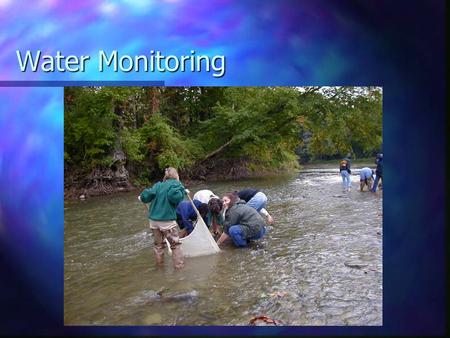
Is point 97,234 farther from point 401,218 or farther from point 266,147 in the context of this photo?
point 266,147

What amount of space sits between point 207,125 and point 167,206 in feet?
23.0

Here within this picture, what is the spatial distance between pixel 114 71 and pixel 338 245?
375 cm

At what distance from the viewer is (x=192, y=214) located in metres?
5.63

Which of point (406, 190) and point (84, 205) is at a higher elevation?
point (406, 190)

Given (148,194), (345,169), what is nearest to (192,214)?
(148,194)

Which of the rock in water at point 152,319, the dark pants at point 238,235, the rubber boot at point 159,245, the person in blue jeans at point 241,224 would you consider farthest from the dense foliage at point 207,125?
the rock in water at point 152,319

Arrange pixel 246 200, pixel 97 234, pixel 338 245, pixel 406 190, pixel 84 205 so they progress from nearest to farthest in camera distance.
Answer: pixel 406 190 < pixel 338 245 < pixel 246 200 < pixel 97 234 < pixel 84 205

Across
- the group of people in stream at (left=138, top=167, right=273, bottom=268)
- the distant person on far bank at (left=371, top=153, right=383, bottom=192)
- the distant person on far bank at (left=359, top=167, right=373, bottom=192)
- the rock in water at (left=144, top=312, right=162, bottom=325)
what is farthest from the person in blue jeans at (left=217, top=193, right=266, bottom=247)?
the distant person on far bank at (left=359, top=167, right=373, bottom=192)

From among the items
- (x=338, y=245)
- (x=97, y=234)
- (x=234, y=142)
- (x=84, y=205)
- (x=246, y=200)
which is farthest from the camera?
(x=234, y=142)

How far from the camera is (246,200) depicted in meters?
6.25

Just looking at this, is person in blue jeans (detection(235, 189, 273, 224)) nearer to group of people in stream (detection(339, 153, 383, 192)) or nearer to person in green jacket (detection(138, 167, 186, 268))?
person in green jacket (detection(138, 167, 186, 268))

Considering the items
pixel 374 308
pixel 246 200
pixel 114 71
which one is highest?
pixel 114 71

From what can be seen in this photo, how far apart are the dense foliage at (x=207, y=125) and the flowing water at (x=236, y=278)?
211 cm

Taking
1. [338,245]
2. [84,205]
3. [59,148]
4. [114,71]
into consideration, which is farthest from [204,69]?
[84,205]
